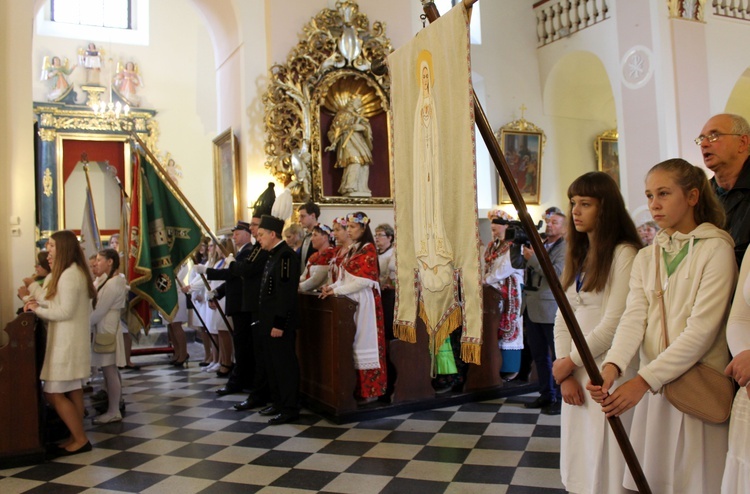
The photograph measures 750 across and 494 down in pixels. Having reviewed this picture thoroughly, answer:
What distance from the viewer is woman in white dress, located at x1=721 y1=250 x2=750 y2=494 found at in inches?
76.5

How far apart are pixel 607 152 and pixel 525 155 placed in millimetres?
1955

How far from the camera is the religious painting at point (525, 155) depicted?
11.6 m

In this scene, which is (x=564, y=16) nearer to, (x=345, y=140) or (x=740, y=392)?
(x=345, y=140)

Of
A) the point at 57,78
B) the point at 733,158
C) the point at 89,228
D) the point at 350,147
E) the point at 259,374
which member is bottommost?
the point at 259,374

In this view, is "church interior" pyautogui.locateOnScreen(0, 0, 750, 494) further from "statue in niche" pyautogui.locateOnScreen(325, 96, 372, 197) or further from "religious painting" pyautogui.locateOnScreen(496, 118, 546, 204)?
"statue in niche" pyautogui.locateOnScreen(325, 96, 372, 197)

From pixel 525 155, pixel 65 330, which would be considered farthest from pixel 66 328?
pixel 525 155

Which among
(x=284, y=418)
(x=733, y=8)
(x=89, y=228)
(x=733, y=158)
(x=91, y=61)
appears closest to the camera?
(x=733, y=158)

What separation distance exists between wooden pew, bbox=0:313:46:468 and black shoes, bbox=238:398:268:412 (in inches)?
66.7

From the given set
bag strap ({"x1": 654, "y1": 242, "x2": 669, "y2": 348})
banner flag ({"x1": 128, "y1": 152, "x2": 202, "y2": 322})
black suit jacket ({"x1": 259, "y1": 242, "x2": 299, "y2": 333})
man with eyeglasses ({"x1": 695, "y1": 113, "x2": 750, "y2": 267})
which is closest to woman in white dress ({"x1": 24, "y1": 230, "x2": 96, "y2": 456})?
black suit jacket ({"x1": 259, "y1": 242, "x2": 299, "y2": 333})

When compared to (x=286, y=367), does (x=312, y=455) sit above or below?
below

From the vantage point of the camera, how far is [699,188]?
2.32 metres

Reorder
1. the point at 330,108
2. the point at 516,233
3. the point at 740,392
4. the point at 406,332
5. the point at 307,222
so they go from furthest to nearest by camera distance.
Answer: the point at 330,108 < the point at 307,222 < the point at 516,233 < the point at 406,332 < the point at 740,392

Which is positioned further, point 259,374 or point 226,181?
point 226,181

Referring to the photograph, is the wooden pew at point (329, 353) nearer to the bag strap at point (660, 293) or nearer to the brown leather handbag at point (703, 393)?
the bag strap at point (660, 293)
